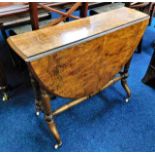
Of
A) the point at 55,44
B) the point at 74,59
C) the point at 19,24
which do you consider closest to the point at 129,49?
the point at 74,59

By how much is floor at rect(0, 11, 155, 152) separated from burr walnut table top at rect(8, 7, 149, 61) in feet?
2.53

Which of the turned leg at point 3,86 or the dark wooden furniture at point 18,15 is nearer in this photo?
the dark wooden furniture at point 18,15

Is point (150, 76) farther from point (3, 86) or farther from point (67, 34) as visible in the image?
point (3, 86)

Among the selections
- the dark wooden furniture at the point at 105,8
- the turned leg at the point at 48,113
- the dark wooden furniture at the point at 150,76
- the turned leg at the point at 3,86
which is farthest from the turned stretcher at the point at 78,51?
the dark wooden furniture at the point at 105,8

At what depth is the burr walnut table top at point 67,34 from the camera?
3.06 ft

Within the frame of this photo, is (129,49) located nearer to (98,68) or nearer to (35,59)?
(98,68)

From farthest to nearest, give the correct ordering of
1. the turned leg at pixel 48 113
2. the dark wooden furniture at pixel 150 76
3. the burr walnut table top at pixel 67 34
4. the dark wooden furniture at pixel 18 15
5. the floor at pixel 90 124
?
the dark wooden furniture at pixel 150 76, the dark wooden furniture at pixel 18 15, the floor at pixel 90 124, the turned leg at pixel 48 113, the burr walnut table top at pixel 67 34

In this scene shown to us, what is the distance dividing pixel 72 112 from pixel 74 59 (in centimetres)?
69

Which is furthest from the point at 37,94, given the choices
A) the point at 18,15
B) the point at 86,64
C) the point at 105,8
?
the point at 105,8

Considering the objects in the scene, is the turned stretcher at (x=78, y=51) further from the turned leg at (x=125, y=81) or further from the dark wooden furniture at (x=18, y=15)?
the dark wooden furniture at (x=18, y=15)

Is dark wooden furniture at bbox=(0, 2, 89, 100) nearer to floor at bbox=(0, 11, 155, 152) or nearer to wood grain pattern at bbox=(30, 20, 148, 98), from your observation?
floor at bbox=(0, 11, 155, 152)

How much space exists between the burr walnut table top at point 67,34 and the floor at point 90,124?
0.77 metres

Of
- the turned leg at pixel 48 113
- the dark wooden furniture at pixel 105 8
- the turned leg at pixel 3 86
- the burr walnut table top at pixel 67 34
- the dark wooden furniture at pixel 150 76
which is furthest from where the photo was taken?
the dark wooden furniture at pixel 105 8

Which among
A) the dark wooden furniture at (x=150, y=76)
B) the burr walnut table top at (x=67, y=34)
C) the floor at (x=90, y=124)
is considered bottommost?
the floor at (x=90, y=124)
